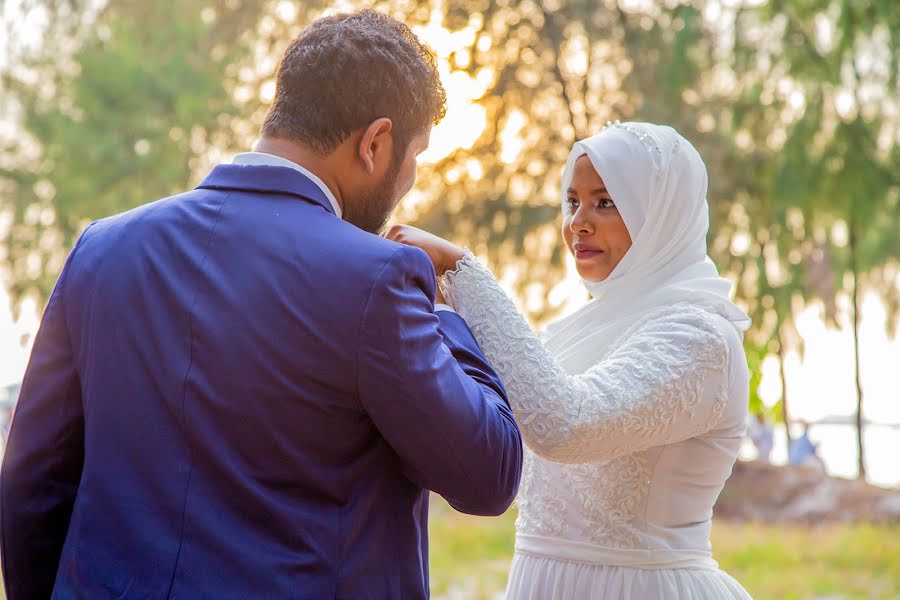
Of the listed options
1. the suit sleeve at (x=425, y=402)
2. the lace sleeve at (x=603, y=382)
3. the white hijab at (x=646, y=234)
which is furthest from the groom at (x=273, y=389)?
the white hijab at (x=646, y=234)

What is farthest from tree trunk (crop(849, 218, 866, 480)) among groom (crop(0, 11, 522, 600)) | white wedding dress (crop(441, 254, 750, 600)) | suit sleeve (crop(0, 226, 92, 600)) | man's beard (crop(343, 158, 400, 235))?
suit sleeve (crop(0, 226, 92, 600))

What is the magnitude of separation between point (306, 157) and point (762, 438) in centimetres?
1452

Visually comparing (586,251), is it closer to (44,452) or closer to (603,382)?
(603,382)

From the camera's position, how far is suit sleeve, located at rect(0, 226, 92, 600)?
5.51 ft

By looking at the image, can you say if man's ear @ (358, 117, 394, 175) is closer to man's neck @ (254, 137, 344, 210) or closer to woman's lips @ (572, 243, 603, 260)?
man's neck @ (254, 137, 344, 210)

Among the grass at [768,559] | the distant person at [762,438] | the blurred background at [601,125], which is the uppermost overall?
the blurred background at [601,125]

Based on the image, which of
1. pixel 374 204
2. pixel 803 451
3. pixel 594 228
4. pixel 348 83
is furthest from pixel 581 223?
pixel 803 451

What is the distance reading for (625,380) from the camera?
212cm

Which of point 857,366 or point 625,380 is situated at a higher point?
point 625,380

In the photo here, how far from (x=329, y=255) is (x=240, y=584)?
503 millimetres

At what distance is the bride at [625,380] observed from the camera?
2064mm

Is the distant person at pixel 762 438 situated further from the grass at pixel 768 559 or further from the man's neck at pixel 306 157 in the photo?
the man's neck at pixel 306 157

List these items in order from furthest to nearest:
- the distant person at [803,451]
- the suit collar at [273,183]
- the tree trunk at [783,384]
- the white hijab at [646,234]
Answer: the distant person at [803,451]
the tree trunk at [783,384]
the white hijab at [646,234]
the suit collar at [273,183]

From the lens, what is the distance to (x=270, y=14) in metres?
8.95
